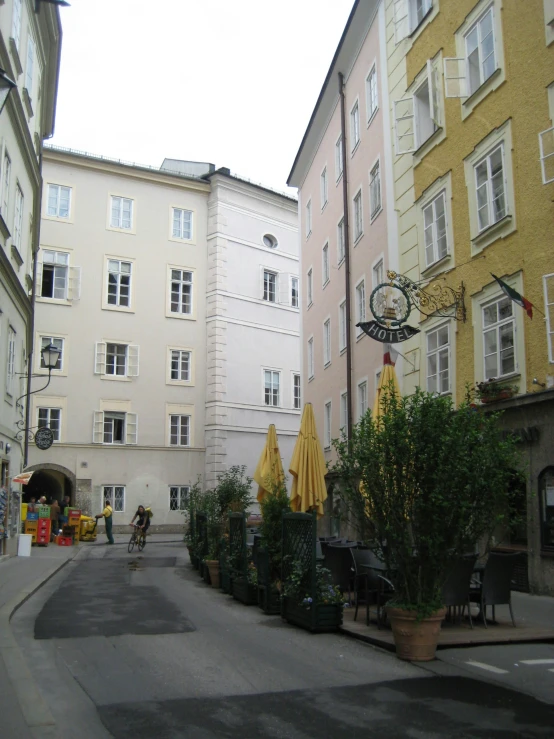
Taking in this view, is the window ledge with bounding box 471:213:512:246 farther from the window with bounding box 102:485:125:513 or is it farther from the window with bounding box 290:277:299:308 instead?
the window with bounding box 290:277:299:308

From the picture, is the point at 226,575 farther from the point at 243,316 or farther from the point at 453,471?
the point at 243,316

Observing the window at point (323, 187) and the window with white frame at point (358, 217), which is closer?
the window with white frame at point (358, 217)

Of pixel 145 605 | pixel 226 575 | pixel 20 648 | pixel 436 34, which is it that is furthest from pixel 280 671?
pixel 436 34

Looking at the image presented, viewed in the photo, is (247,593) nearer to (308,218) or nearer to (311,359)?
(311,359)

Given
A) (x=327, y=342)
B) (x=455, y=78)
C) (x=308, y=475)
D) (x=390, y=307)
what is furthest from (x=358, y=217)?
(x=308, y=475)

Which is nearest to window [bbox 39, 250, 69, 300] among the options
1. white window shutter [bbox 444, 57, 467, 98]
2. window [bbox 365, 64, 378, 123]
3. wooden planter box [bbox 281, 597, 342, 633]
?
window [bbox 365, 64, 378, 123]

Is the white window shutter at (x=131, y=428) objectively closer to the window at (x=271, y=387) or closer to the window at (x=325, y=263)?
the window at (x=271, y=387)

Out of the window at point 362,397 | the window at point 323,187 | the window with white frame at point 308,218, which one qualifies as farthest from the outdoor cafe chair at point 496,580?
the window with white frame at point 308,218

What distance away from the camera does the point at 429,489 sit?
8.40 metres

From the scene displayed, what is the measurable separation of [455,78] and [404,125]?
286 centimetres

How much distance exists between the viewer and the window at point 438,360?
17.7 meters

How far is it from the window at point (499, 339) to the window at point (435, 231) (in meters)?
2.53

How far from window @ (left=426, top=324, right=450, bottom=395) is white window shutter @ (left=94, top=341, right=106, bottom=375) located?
21818 millimetres

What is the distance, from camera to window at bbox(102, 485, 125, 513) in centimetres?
3625
